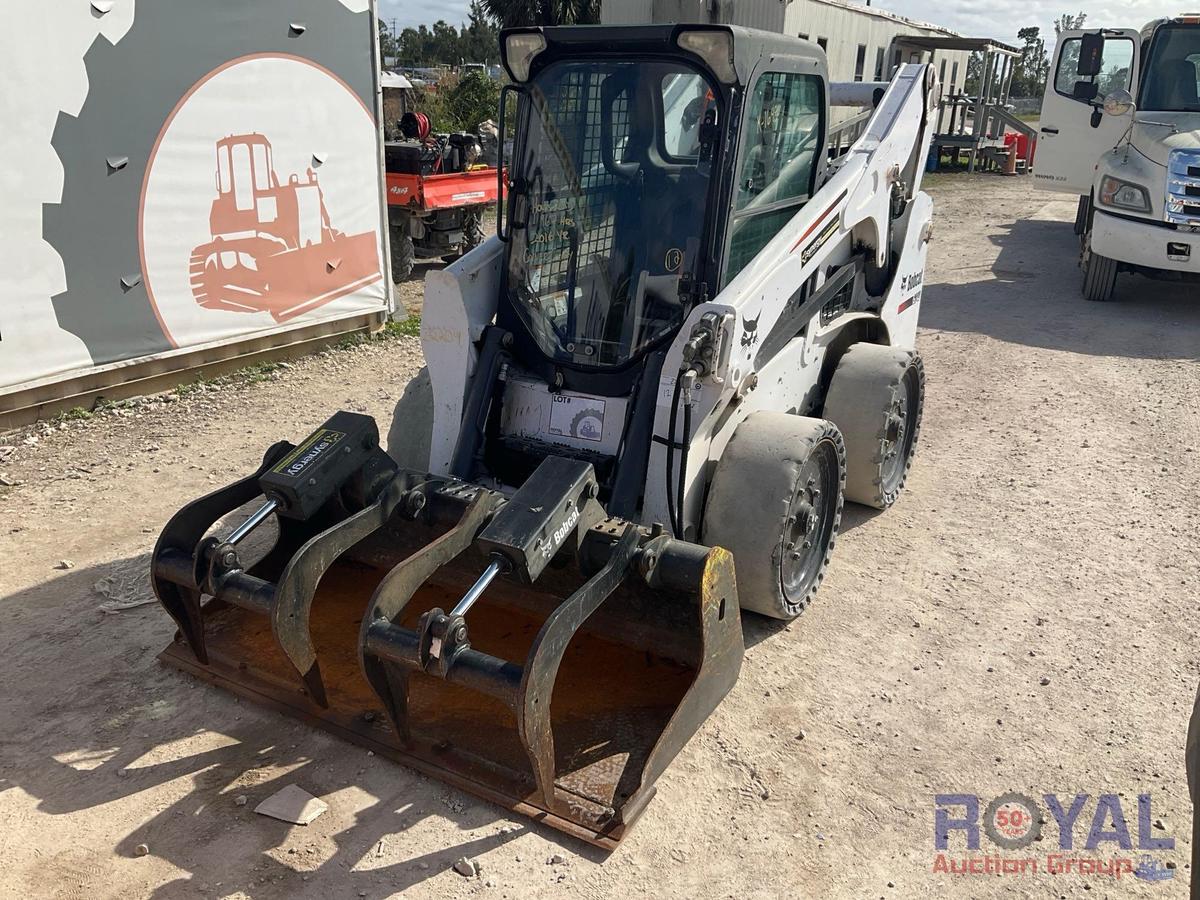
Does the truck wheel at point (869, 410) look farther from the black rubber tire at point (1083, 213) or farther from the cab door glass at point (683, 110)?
the black rubber tire at point (1083, 213)

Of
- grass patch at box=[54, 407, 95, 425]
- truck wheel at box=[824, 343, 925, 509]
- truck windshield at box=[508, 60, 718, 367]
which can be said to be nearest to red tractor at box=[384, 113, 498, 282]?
grass patch at box=[54, 407, 95, 425]

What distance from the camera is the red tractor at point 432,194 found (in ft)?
36.3

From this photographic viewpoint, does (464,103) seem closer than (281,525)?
No

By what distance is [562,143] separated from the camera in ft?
14.7

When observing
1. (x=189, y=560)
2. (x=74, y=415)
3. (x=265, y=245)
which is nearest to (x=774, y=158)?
(x=189, y=560)

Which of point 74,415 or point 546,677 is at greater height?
point 546,677

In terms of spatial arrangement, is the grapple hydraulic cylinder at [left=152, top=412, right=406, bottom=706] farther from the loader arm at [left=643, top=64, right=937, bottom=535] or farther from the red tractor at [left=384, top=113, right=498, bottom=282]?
the red tractor at [left=384, top=113, right=498, bottom=282]

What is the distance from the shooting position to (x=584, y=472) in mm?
3645

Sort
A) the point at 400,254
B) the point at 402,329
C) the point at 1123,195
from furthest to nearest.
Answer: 1. the point at 400,254
2. the point at 1123,195
3. the point at 402,329

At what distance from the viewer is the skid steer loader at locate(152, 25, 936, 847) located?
3453mm

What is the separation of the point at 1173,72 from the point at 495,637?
388 inches

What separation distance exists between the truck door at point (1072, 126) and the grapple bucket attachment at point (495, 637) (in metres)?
9.64

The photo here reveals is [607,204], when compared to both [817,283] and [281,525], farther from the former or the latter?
[281,525]

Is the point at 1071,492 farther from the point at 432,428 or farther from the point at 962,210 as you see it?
the point at 962,210
